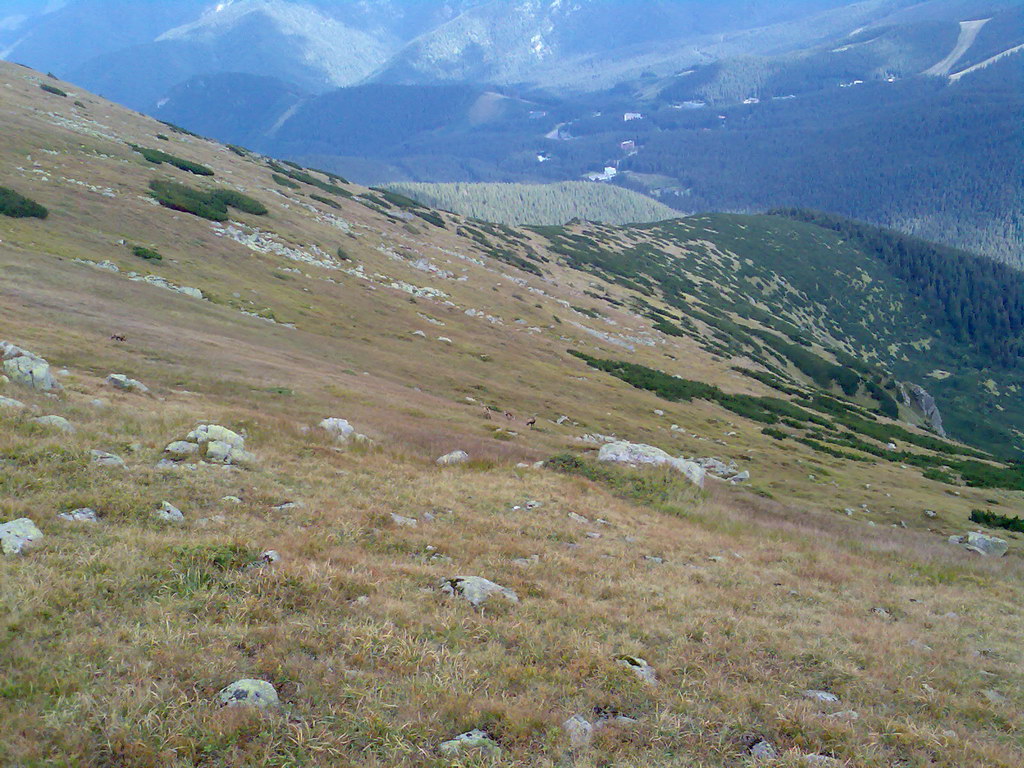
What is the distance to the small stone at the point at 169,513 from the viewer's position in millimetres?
8672

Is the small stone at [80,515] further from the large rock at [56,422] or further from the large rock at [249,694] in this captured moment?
the large rock at [249,694]

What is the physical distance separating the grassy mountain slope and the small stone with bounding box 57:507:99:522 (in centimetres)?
19

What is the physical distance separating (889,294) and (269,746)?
220 m

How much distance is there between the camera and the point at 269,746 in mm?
4809

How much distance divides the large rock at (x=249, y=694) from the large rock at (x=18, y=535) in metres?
3.77

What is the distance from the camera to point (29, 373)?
12844mm

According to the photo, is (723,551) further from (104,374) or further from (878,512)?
(104,374)

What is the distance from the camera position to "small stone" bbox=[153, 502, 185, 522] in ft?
28.5

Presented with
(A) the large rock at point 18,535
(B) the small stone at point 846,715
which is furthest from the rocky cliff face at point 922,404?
(A) the large rock at point 18,535

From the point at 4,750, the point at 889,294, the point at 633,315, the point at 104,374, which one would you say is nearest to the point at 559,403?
the point at 104,374

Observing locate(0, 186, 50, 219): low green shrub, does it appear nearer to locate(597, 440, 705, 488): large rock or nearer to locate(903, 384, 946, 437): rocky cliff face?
locate(597, 440, 705, 488): large rock

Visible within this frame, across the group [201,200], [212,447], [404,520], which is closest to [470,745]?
[404,520]

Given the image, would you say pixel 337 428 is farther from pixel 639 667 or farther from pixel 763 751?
pixel 763 751

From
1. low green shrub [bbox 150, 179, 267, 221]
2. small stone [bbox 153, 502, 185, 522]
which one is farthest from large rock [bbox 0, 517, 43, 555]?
low green shrub [bbox 150, 179, 267, 221]
